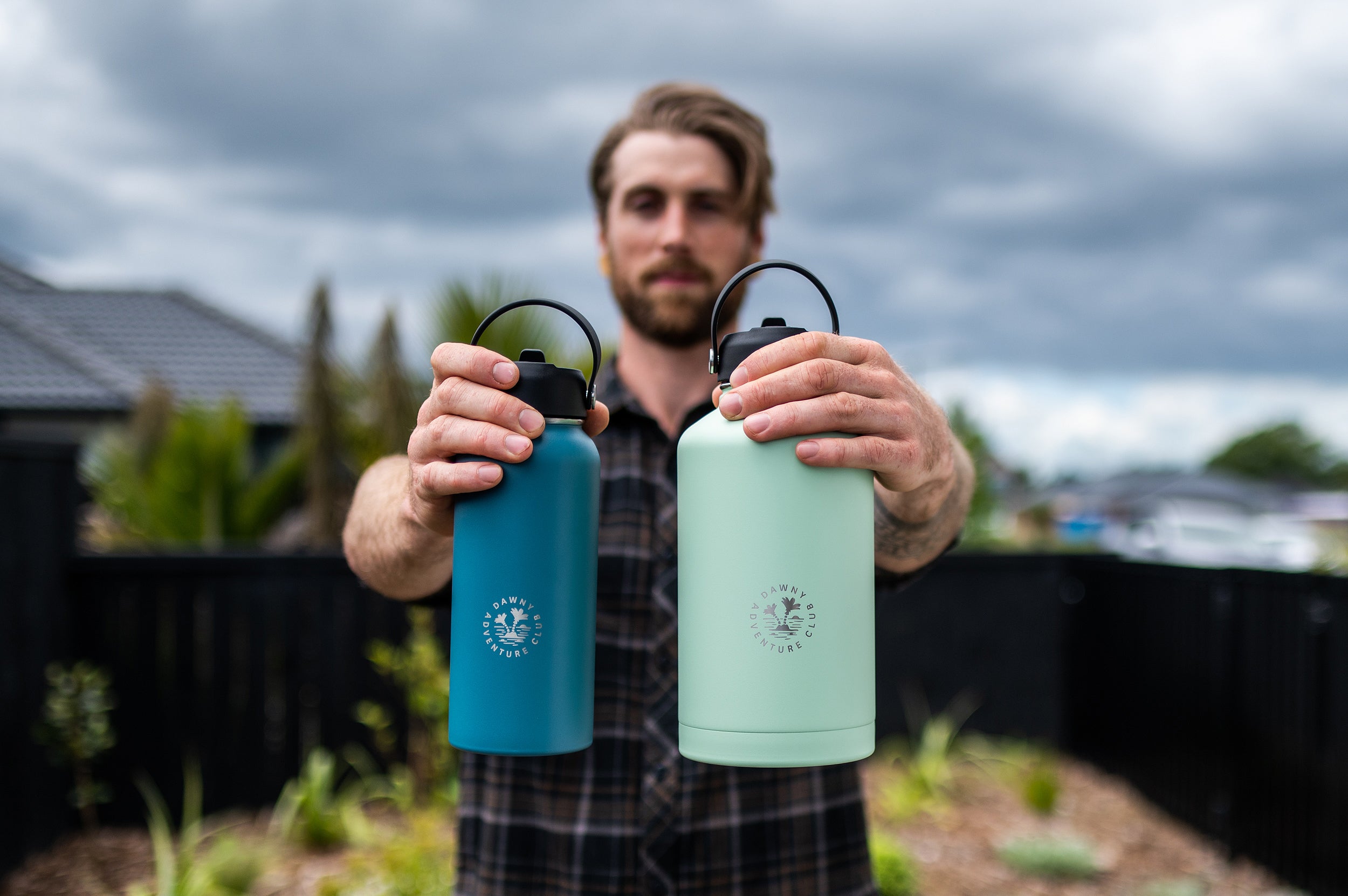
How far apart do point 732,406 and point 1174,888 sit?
14.1 ft

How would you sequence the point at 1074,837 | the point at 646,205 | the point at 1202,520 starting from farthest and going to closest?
1. the point at 1202,520
2. the point at 1074,837
3. the point at 646,205

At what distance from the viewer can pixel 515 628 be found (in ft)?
3.47

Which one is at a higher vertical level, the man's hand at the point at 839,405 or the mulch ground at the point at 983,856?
the man's hand at the point at 839,405

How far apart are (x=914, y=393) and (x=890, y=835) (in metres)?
4.34

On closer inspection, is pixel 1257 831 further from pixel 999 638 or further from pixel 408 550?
pixel 408 550

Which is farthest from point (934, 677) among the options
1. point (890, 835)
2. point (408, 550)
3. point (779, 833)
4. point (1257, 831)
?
point (408, 550)

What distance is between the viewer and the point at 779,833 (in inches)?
68.1

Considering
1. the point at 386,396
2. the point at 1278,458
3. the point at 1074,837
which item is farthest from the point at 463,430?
the point at 1278,458

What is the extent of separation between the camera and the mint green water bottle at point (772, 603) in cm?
101

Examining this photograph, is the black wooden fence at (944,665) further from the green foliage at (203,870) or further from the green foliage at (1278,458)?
the green foliage at (1278,458)

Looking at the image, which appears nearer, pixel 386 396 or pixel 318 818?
pixel 318 818

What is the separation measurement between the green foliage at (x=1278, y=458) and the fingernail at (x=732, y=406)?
82.4 metres

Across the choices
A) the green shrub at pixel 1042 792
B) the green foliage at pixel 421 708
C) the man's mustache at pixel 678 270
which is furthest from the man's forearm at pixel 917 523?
the green shrub at pixel 1042 792

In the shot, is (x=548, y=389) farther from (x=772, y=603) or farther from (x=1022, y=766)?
(x=1022, y=766)
